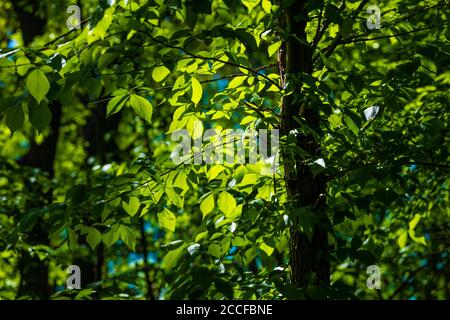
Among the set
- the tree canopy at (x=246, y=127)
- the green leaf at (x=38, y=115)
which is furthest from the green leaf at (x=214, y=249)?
the green leaf at (x=38, y=115)

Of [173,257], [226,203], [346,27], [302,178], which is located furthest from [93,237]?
[346,27]

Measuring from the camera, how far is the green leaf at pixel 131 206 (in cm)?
263

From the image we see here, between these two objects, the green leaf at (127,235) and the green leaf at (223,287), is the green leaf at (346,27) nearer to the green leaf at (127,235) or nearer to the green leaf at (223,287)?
the green leaf at (223,287)

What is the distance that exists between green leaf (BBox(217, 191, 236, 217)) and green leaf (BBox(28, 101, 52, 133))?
0.91 m

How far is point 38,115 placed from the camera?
2018 mm

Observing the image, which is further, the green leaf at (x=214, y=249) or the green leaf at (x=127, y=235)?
the green leaf at (x=127, y=235)

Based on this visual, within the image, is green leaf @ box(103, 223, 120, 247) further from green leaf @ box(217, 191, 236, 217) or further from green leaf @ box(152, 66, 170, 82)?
green leaf @ box(152, 66, 170, 82)

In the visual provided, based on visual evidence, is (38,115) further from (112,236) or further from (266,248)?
(266,248)

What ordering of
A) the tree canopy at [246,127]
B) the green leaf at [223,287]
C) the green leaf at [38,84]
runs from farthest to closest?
the tree canopy at [246,127]
the green leaf at [38,84]
the green leaf at [223,287]

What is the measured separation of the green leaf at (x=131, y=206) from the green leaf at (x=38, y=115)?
0.74 meters

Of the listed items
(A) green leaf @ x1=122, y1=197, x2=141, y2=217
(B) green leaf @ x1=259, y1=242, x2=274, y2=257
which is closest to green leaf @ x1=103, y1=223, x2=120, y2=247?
(A) green leaf @ x1=122, y1=197, x2=141, y2=217

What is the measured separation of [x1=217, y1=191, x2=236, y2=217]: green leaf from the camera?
2576 mm
